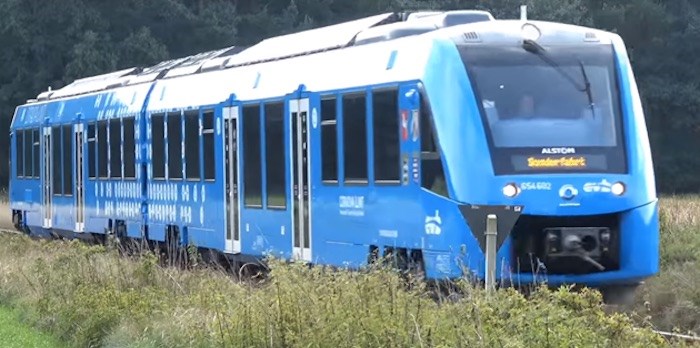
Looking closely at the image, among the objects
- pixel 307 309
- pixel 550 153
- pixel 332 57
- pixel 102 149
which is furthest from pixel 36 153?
pixel 307 309

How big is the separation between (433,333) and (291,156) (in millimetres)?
8606

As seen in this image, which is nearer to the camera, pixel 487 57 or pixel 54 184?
pixel 487 57

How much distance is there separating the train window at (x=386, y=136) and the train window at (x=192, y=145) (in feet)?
19.7

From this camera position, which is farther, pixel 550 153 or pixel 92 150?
pixel 92 150

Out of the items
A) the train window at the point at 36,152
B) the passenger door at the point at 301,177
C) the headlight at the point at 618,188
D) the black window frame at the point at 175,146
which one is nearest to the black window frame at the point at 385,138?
the passenger door at the point at 301,177

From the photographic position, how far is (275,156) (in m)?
18.9

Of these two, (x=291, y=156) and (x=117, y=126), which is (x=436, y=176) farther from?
(x=117, y=126)

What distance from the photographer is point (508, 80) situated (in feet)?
49.5

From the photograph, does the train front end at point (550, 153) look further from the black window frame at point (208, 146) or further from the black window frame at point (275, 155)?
the black window frame at point (208, 146)

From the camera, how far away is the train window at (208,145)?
69.5 ft

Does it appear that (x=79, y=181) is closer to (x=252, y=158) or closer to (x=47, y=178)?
(x=47, y=178)

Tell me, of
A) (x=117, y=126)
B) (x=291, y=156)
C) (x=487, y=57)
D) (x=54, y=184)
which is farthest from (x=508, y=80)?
(x=54, y=184)

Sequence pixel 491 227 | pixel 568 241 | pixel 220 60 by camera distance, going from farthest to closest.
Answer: pixel 220 60 → pixel 568 241 → pixel 491 227

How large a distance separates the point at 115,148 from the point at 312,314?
1532cm
